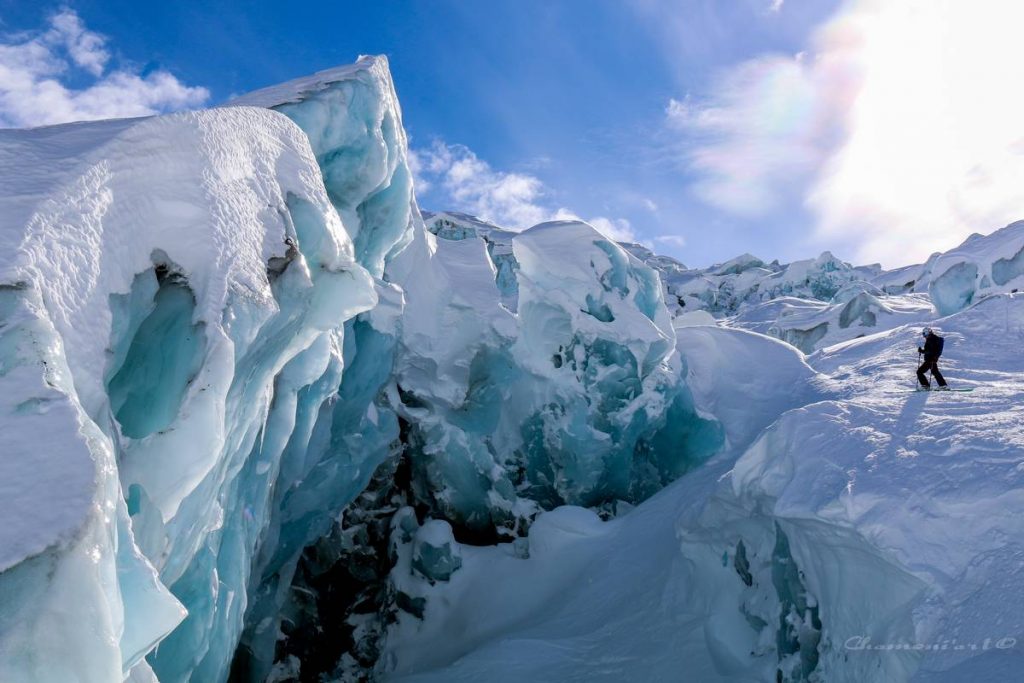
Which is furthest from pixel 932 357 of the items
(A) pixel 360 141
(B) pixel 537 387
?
(A) pixel 360 141

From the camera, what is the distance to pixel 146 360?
139 inches

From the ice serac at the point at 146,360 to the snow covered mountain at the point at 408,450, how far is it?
15 millimetres

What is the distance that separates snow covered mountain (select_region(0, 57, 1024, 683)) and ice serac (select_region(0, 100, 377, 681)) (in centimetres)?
1

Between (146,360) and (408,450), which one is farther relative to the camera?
(408,450)

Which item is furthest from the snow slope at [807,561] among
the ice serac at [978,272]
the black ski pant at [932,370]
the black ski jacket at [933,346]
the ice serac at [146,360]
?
the ice serac at [978,272]

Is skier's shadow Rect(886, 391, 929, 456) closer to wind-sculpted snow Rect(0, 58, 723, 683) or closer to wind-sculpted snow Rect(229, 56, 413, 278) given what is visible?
wind-sculpted snow Rect(0, 58, 723, 683)

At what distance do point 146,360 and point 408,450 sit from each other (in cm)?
865

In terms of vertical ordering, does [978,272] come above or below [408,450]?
above

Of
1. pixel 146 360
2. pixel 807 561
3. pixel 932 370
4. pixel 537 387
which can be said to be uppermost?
pixel 537 387

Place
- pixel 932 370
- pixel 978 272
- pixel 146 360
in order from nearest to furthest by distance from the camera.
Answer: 1. pixel 146 360
2. pixel 932 370
3. pixel 978 272

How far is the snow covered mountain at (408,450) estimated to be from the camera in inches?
103

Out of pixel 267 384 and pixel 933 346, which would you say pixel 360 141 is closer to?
pixel 267 384

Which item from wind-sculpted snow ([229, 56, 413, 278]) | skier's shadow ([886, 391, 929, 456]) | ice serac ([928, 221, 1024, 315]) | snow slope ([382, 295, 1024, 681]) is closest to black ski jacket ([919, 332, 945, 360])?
snow slope ([382, 295, 1024, 681])

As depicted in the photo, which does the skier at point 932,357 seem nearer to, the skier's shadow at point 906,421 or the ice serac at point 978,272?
the skier's shadow at point 906,421
